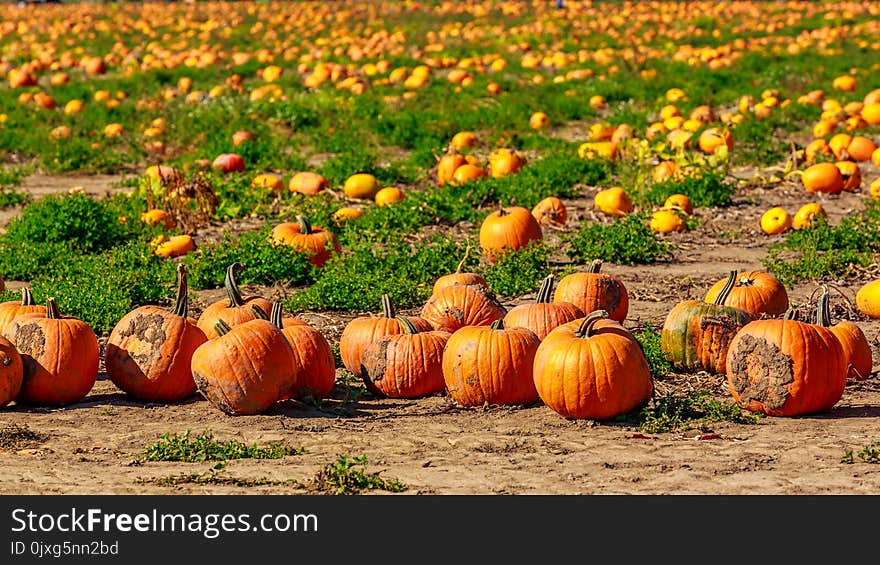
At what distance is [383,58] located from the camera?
22.3 m

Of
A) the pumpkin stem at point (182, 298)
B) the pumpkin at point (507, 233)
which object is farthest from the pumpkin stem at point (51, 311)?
the pumpkin at point (507, 233)

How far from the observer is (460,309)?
308 inches

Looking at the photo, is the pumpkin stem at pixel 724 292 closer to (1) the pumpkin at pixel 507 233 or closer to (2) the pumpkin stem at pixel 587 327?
→ (2) the pumpkin stem at pixel 587 327

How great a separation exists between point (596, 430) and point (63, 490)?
244cm

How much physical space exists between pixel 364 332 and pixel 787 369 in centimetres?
→ 226

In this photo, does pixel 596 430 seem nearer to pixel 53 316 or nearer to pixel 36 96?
pixel 53 316

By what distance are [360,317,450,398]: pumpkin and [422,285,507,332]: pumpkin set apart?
562 millimetres

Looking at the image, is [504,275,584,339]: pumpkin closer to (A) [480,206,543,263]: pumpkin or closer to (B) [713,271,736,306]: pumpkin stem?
(B) [713,271,736,306]: pumpkin stem

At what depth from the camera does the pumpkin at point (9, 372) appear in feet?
22.0

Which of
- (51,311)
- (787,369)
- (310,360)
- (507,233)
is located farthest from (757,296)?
(51,311)

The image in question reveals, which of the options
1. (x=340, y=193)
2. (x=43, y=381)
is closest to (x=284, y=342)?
(x=43, y=381)

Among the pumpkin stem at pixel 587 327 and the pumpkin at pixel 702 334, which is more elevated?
the pumpkin stem at pixel 587 327

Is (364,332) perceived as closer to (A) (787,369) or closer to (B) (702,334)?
(B) (702,334)

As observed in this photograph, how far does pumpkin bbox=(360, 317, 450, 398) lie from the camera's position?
23.3 feet
